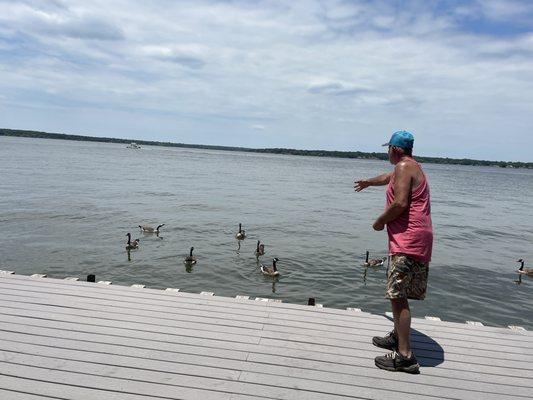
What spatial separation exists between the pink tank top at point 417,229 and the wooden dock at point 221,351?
1.27 m

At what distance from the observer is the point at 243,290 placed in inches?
508

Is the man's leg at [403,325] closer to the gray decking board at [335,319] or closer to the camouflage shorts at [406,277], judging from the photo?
the camouflage shorts at [406,277]

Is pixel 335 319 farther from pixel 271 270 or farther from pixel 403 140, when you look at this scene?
pixel 271 270

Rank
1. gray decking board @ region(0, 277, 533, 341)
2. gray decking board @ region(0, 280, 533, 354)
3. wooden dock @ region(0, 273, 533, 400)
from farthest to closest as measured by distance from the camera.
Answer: gray decking board @ region(0, 277, 533, 341), gray decking board @ region(0, 280, 533, 354), wooden dock @ region(0, 273, 533, 400)

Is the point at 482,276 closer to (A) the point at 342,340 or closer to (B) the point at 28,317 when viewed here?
(A) the point at 342,340

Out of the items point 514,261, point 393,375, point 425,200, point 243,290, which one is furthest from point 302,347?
point 514,261

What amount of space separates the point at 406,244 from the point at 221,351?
2289mm

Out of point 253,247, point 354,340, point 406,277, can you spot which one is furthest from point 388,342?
point 253,247

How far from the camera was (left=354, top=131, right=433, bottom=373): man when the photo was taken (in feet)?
15.2

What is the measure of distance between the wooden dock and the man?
0.80 feet

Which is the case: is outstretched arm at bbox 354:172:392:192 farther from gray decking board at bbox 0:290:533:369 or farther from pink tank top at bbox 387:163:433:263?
gray decking board at bbox 0:290:533:369

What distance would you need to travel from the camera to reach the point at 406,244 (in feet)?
15.3

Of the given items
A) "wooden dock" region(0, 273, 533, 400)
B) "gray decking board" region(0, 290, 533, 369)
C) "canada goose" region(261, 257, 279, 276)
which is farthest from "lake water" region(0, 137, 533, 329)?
"gray decking board" region(0, 290, 533, 369)

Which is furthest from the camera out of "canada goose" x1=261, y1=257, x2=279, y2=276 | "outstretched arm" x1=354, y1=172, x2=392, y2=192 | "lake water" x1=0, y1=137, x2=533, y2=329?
"canada goose" x1=261, y1=257, x2=279, y2=276
